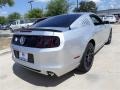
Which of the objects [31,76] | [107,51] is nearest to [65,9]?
[107,51]

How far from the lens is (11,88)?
4.52 meters

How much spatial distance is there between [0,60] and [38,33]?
3108 millimetres

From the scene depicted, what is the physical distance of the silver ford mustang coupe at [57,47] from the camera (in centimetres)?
417

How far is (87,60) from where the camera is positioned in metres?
5.25

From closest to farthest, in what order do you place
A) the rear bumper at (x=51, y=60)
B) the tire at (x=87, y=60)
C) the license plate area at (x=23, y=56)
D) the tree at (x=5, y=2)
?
the rear bumper at (x=51, y=60) → the license plate area at (x=23, y=56) → the tire at (x=87, y=60) → the tree at (x=5, y=2)

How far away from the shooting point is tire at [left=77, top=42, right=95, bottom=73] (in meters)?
4.96

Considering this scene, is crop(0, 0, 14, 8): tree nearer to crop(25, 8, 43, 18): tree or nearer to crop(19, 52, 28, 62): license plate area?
crop(19, 52, 28, 62): license plate area

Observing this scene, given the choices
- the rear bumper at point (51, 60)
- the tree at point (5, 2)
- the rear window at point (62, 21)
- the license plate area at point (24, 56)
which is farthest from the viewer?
the tree at point (5, 2)

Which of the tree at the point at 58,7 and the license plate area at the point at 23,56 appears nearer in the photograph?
the license plate area at the point at 23,56

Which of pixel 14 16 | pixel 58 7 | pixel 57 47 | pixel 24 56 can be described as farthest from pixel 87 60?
pixel 14 16

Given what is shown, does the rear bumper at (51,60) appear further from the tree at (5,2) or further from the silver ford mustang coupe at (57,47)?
the tree at (5,2)

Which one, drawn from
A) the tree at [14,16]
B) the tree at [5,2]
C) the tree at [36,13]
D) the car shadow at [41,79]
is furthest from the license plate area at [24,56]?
the tree at [14,16]

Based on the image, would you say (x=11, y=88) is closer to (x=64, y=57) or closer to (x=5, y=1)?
(x=64, y=57)

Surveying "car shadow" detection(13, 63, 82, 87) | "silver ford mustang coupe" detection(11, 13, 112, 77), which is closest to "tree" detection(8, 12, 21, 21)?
"car shadow" detection(13, 63, 82, 87)
